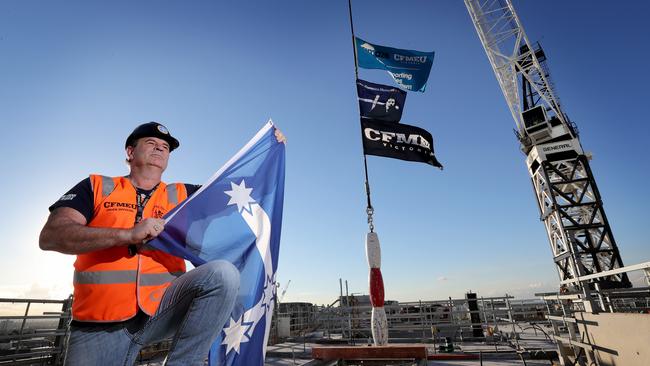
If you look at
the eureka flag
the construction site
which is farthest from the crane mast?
the eureka flag

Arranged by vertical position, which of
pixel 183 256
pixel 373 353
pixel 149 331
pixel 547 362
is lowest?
pixel 547 362

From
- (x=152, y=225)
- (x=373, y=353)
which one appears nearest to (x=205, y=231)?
(x=152, y=225)

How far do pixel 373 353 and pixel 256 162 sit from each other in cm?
319

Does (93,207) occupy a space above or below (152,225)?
above

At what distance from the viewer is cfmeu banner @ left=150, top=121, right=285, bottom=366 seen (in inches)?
89.4

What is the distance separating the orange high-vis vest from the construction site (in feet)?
4.61

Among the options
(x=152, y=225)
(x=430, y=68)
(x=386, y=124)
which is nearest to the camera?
(x=152, y=225)

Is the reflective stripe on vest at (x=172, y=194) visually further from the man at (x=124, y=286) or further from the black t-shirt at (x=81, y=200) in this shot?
the black t-shirt at (x=81, y=200)

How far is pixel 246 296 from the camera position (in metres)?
2.55

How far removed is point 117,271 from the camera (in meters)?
1.95

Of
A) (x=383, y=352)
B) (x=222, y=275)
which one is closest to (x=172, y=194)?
(x=222, y=275)

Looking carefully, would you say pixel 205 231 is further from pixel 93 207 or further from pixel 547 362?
pixel 547 362

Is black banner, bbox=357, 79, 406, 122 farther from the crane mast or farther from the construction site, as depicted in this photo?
the crane mast

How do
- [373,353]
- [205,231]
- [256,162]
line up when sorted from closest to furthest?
[205,231], [256,162], [373,353]
